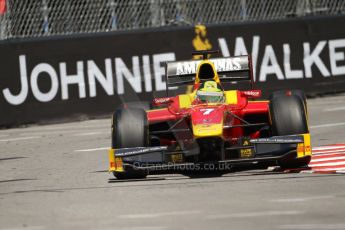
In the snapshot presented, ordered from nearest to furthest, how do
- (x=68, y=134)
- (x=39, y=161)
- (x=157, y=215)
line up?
(x=157, y=215)
(x=39, y=161)
(x=68, y=134)

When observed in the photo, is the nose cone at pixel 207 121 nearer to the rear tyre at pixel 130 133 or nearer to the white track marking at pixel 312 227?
the rear tyre at pixel 130 133

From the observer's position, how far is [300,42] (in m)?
17.0

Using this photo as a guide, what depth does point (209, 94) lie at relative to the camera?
10.1m

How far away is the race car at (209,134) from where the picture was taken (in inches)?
363

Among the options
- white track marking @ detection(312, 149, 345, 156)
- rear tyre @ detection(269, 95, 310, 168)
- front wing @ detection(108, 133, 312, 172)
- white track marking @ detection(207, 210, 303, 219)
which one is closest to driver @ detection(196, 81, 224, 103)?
rear tyre @ detection(269, 95, 310, 168)

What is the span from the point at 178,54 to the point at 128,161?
24.1ft

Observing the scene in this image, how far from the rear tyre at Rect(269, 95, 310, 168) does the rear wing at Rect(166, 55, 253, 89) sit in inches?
74.8

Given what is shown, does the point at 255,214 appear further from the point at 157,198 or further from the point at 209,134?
the point at 209,134

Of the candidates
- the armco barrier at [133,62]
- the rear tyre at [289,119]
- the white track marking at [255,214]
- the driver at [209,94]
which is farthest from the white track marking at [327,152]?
the armco barrier at [133,62]

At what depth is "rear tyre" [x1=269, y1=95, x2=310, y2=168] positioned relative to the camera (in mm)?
9359

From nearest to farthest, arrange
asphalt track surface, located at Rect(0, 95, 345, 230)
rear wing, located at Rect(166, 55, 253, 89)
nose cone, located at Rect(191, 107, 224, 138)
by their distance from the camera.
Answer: asphalt track surface, located at Rect(0, 95, 345, 230) < nose cone, located at Rect(191, 107, 224, 138) < rear wing, located at Rect(166, 55, 253, 89)

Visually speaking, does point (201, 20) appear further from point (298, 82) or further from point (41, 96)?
point (41, 96)

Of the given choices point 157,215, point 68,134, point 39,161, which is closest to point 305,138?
point 157,215

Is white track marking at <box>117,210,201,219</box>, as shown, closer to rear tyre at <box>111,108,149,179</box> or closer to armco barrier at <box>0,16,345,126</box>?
rear tyre at <box>111,108,149,179</box>
